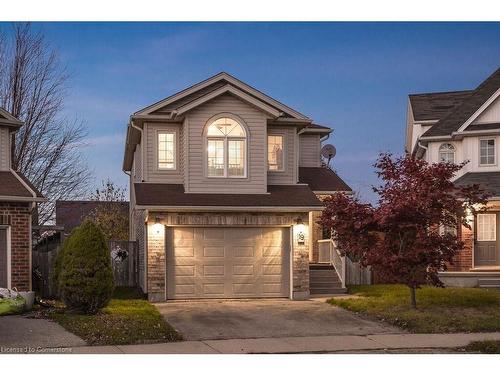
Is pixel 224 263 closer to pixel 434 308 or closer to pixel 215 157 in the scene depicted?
pixel 215 157

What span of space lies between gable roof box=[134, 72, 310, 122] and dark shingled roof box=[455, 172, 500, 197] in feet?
18.2

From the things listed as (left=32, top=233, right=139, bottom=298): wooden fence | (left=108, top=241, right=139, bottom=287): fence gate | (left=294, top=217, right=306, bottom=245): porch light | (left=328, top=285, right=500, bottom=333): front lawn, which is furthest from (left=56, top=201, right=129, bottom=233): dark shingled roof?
(left=328, top=285, right=500, bottom=333): front lawn

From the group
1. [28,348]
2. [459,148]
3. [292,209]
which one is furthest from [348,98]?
[459,148]

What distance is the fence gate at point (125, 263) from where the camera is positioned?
21.2 metres

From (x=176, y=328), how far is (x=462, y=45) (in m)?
7.19

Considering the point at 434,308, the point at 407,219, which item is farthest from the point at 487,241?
the point at 407,219

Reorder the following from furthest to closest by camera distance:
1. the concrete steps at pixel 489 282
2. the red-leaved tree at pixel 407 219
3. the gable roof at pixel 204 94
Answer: the concrete steps at pixel 489 282 < the gable roof at pixel 204 94 < the red-leaved tree at pixel 407 219

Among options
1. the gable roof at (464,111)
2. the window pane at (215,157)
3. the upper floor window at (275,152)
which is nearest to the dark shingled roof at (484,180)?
the gable roof at (464,111)

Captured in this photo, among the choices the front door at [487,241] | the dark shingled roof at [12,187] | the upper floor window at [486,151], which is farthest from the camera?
the upper floor window at [486,151]

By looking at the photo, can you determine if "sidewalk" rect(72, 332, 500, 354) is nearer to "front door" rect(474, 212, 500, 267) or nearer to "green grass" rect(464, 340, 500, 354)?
"green grass" rect(464, 340, 500, 354)

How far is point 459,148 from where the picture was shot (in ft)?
74.6

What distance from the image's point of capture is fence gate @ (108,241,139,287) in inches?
833

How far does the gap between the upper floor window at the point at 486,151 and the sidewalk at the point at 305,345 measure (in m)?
9.34

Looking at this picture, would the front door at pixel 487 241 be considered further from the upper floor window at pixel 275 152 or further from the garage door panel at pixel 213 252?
the garage door panel at pixel 213 252
